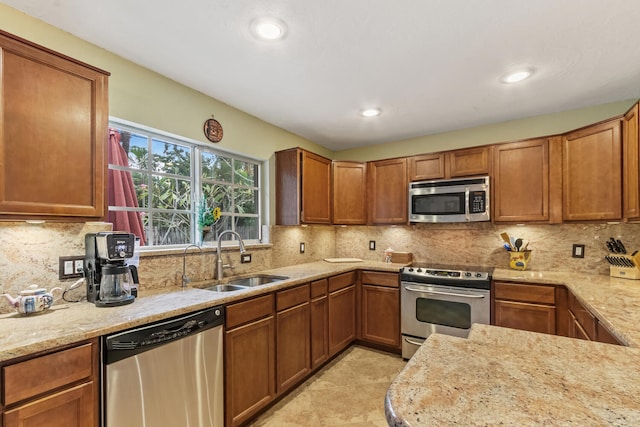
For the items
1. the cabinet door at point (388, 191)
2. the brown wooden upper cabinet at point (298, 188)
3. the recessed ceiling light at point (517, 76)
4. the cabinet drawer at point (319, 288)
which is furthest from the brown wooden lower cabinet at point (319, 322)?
the recessed ceiling light at point (517, 76)

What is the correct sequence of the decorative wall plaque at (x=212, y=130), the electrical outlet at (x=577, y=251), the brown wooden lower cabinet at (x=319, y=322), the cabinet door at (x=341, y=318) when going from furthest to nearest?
1. the cabinet door at (x=341, y=318)
2. the electrical outlet at (x=577, y=251)
3. the brown wooden lower cabinet at (x=319, y=322)
4. the decorative wall plaque at (x=212, y=130)

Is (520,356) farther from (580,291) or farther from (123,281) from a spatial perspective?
(123,281)

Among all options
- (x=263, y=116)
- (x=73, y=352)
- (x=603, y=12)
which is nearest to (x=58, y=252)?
(x=73, y=352)

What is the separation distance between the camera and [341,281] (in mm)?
3166

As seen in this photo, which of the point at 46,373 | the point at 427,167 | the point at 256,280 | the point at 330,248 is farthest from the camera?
the point at 330,248

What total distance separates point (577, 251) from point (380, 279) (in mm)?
1905

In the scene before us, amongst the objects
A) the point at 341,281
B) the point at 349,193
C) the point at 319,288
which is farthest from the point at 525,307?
the point at 349,193

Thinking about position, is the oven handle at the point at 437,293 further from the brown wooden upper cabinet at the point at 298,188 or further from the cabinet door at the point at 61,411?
the cabinet door at the point at 61,411

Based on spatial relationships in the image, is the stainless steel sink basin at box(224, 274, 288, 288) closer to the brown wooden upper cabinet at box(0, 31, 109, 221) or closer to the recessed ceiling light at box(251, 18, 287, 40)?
the brown wooden upper cabinet at box(0, 31, 109, 221)

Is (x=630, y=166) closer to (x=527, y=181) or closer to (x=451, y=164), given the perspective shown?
(x=527, y=181)

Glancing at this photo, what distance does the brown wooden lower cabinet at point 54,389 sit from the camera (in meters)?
1.10

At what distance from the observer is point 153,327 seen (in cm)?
151

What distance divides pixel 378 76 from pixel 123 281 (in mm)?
2218

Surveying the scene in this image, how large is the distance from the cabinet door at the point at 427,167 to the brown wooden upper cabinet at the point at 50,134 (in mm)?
2932
